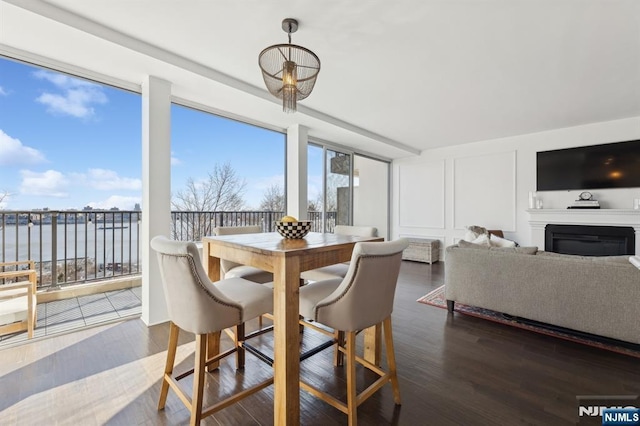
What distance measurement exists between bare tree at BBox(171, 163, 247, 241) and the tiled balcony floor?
108 cm

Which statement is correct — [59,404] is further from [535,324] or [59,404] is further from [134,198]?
[535,324]

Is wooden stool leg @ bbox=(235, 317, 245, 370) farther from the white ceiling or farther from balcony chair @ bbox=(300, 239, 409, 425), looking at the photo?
the white ceiling

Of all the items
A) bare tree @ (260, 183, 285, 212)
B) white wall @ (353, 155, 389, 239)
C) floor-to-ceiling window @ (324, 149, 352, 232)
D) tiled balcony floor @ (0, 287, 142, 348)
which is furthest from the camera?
white wall @ (353, 155, 389, 239)

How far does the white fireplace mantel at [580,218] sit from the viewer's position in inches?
159

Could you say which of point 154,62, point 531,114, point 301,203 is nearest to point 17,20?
point 154,62

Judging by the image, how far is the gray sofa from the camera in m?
2.15

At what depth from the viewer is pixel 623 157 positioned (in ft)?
13.9

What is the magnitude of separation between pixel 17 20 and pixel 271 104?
2056 mm

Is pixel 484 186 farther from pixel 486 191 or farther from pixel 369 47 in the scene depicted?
pixel 369 47

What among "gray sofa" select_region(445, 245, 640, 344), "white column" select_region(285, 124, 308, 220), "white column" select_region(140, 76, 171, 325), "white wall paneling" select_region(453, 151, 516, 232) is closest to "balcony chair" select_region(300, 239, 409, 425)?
"gray sofa" select_region(445, 245, 640, 344)

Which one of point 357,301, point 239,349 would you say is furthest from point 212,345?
point 357,301

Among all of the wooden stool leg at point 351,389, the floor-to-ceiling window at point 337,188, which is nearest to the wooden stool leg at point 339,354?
the wooden stool leg at point 351,389

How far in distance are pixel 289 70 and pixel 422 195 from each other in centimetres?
518

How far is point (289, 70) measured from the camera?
1.84 metres
